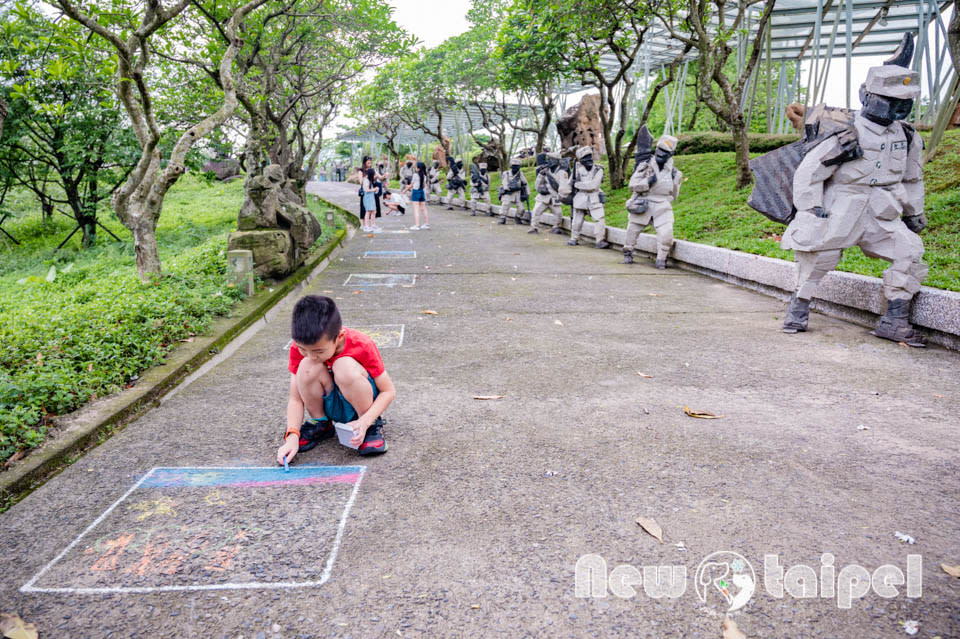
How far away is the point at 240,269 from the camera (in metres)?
7.34

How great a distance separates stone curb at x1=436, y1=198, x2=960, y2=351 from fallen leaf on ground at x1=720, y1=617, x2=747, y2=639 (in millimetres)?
4558

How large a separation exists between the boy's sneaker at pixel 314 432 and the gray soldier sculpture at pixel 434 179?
84.7 ft

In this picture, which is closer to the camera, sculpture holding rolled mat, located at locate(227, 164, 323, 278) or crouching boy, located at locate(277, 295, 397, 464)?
crouching boy, located at locate(277, 295, 397, 464)

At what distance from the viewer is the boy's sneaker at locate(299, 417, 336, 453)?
3.52 metres

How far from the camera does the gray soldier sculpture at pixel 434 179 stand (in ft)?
94.4

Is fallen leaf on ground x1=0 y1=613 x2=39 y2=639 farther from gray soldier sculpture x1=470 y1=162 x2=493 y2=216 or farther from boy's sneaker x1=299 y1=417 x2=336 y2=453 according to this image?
gray soldier sculpture x1=470 y1=162 x2=493 y2=216

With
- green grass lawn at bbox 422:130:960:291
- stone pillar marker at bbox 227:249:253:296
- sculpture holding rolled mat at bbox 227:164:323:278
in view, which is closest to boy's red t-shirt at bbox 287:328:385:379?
stone pillar marker at bbox 227:249:253:296

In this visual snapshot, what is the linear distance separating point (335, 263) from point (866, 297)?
820 cm

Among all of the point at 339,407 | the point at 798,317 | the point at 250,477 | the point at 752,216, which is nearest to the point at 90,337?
the point at 250,477

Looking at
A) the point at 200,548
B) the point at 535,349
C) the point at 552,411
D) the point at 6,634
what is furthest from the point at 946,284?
the point at 6,634

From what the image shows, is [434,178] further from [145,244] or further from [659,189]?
[145,244]

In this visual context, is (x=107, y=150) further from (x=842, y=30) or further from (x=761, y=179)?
(x=842, y=30)

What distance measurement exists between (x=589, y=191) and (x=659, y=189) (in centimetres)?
261

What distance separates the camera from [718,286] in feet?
28.7
